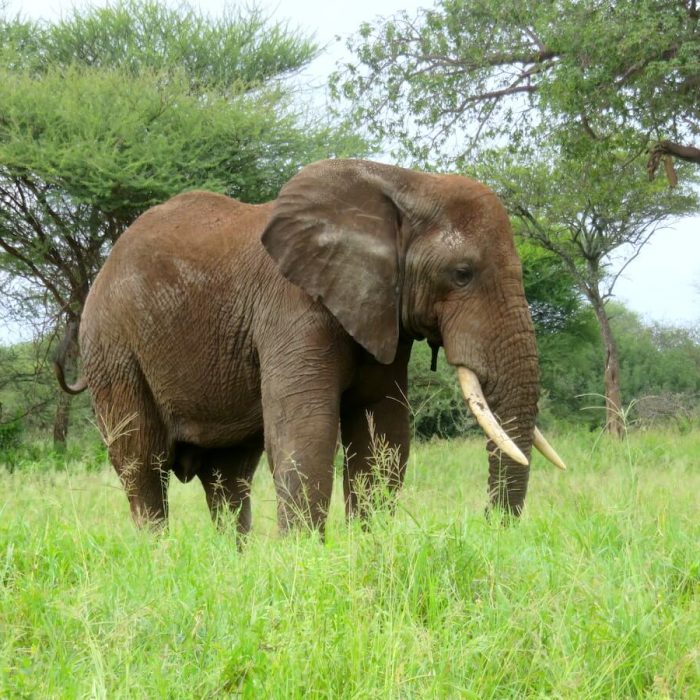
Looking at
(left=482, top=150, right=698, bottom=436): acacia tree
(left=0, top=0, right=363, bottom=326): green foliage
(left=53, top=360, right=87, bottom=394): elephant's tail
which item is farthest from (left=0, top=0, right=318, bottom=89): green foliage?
(left=53, top=360, right=87, bottom=394): elephant's tail

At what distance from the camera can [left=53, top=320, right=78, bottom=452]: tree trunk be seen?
18.1 metres

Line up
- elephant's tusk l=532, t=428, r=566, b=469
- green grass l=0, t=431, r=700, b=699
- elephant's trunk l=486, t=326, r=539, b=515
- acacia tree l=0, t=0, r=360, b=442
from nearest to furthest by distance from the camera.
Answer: green grass l=0, t=431, r=700, b=699, elephant's trunk l=486, t=326, r=539, b=515, elephant's tusk l=532, t=428, r=566, b=469, acacia tree l=0, t=0, r=360, b=442

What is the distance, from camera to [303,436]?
5.43m

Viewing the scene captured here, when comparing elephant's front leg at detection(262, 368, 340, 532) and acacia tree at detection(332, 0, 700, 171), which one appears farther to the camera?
acacia tree at detection(332, 0, 700, 171)

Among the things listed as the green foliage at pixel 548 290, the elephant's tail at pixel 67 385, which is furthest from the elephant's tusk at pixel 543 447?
the green foliage at pixel 548 290

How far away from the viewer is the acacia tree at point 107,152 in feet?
57.1

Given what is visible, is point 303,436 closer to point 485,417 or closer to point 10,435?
point 485,417

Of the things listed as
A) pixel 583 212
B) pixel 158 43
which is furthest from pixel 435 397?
pixel 158 43

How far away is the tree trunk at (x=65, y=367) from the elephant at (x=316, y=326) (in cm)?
1175

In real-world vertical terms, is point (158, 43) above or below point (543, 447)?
above

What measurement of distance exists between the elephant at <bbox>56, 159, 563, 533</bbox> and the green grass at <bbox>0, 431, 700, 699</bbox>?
918mm

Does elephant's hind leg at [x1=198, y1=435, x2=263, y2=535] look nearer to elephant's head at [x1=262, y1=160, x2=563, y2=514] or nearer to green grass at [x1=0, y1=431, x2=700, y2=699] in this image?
elephant's head at [x1=262, y1=160, x2=563, y2=514]

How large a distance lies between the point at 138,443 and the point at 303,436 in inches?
64.0

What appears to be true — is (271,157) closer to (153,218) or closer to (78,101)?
(78,101)
